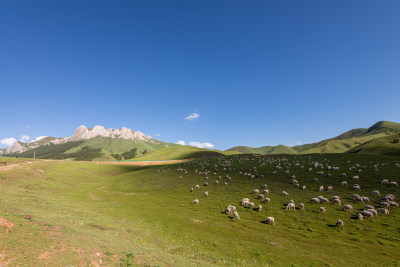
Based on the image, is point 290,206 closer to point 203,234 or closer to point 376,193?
point 203,234

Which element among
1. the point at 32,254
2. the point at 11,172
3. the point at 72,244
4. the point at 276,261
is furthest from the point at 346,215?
the point at 11,172

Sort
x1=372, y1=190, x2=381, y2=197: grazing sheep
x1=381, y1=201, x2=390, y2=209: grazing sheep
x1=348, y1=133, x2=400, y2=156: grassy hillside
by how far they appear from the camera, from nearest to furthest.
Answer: x1=381, y1=201, x2=390, y2=209: grazing sheep
x1=372, y1=190, x2=381, y2=197: grazing sheep
x1=348, y1=133, x2=400, y2=156: grassy hillside

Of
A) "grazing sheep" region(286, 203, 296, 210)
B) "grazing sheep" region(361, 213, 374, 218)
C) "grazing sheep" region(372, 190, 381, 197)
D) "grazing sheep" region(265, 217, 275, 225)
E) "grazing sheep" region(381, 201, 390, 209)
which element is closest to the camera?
"grazing sheep" region(265, 217, 275, 225)

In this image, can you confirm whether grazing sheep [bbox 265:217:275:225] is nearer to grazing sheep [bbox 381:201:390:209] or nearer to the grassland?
the grassland

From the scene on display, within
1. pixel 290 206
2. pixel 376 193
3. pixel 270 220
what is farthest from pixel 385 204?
pixel 270 220

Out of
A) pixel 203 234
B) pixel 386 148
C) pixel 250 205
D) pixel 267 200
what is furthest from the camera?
pixel 386 148

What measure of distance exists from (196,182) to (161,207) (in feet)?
70.7

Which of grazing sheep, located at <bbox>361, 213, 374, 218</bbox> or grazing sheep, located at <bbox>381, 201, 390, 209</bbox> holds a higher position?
grazing sheep, located at <bbox>381, 201, 390, 209</bbox>

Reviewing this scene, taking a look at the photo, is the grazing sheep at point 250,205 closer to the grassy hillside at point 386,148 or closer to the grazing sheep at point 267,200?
the grazing sheep at point 267,200

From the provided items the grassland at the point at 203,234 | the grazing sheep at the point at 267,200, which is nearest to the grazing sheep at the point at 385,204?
the grassland at the point at 203,234

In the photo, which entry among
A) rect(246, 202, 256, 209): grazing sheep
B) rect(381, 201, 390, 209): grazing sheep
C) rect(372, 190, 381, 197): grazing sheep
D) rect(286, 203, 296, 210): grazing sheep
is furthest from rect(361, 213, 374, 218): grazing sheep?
rect(246, 202, 256, 209): grazing sheep

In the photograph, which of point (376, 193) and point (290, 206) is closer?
point (290, 206)

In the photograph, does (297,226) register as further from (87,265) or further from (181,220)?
(87,265)

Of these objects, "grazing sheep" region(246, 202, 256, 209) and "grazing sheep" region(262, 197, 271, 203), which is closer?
"grazing sheep" region(246, 202, 256, 209)
